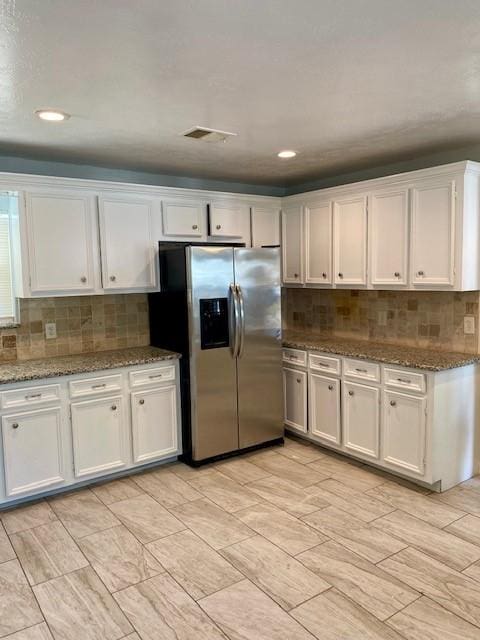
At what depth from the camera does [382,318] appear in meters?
4.08

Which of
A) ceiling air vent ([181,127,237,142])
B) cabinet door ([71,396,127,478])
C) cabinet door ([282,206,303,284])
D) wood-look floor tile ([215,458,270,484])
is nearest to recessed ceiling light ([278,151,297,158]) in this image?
ceiling air vent ([181,127,237,142])

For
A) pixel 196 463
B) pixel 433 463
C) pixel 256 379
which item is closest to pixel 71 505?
pixel 196 463

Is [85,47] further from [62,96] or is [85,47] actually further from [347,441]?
[347,441]

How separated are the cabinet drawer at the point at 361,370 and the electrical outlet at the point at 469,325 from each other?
71cm

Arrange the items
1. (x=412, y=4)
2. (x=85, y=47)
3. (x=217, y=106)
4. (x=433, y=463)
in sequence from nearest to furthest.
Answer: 1. (x=412, y=4)
2. (x=85, y=47)
3. (x=217, y=106)
4. (x=433, y=463)

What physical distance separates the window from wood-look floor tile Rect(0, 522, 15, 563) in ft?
4.79

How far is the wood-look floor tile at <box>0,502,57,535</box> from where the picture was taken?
2.92 metres

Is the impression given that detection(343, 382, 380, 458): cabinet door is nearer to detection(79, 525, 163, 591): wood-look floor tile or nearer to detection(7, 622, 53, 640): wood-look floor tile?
detection(79, 525, 163, 591): wood-look floor tile

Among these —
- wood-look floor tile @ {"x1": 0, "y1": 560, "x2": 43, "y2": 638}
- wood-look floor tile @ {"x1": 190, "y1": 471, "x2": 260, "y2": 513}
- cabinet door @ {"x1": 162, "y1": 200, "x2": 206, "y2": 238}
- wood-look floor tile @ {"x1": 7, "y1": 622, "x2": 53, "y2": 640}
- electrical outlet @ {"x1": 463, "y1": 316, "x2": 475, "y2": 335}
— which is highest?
cabinet door @ {"x1": 162, "y1": 200, "x2": 206, "y2": 238}

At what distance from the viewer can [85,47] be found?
1.79 metres

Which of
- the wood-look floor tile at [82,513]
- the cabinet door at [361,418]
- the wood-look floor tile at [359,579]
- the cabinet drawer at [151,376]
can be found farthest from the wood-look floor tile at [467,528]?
the cabinet drawer at [151,376]

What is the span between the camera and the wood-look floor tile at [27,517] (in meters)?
2.92

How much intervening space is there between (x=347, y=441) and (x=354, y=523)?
3.05 feet

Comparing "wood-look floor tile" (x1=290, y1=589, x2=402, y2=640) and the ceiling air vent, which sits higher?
the ceiling air vent
